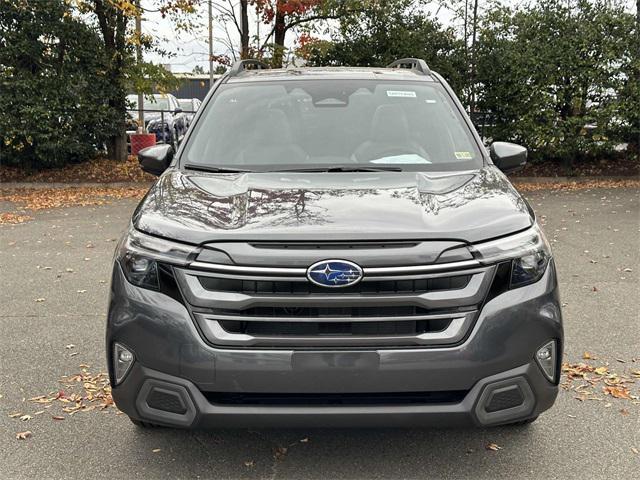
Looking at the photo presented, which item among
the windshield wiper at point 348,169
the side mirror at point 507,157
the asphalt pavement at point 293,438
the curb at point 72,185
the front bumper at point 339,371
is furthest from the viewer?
the curb at point 72,185

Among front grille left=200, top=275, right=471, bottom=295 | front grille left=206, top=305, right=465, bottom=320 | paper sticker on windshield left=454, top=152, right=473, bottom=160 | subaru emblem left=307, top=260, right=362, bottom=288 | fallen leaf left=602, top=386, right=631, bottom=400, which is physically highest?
paper sticker on windshield left=454, top=152, right=473, bottom=160

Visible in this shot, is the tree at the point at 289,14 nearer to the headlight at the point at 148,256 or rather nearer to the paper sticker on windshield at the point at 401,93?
the paper sticker on windshield at the point at 401,93

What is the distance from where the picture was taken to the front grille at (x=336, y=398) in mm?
2675

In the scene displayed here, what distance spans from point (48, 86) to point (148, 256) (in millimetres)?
12675

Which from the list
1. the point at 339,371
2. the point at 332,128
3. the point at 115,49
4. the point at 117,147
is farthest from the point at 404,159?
the point at 117,147

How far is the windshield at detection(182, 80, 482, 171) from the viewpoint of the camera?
3881 mm

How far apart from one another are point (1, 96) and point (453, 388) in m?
13.4

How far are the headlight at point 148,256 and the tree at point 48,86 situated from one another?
475 inches

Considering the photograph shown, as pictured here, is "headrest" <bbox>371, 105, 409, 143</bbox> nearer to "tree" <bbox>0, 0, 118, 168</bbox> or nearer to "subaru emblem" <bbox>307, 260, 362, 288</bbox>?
"subaru emblem" <bbox>307, 260, 362, 288</bbox>

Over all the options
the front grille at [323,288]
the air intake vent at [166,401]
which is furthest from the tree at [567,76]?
the air intake vent at [166,401]

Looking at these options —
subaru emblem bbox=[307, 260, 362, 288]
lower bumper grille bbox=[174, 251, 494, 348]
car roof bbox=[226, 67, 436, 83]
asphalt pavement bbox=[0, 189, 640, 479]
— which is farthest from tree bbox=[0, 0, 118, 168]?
subaru emblem bbox=[307, 260, 362, 288]

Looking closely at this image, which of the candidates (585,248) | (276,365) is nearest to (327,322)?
(276,365)

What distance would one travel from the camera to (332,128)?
415 cm

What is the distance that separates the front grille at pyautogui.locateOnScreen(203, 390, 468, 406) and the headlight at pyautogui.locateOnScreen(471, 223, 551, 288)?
53cm
